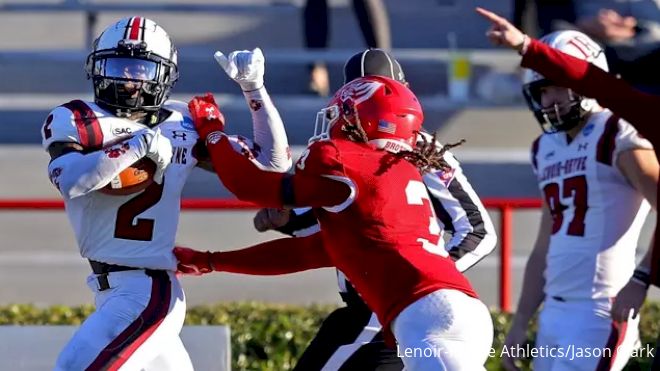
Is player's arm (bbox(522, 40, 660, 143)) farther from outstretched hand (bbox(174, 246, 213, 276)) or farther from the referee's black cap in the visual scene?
outstretched hand (bbox(174, 246, 213, 276))

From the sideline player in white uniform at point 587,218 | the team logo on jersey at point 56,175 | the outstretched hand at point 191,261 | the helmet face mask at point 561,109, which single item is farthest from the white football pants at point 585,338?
the team logo on jersey at point 56,175

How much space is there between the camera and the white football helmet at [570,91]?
4879 millimetres

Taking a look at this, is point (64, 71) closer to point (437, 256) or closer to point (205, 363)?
point (205, 363)

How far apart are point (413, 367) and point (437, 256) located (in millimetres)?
338

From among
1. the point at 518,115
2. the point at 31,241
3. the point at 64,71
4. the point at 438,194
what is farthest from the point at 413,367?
the point at 64,71

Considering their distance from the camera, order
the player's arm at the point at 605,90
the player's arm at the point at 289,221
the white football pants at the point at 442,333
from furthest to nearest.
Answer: the player's arm at the point at 289,221 < the player's arm at the point at 605,90 < the white football pants at the point at 442,333

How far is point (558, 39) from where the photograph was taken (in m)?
5.00

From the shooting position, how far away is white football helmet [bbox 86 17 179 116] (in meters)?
4.38

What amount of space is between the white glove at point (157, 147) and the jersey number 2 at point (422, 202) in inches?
30.5

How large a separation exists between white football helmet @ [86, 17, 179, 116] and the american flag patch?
0.81m

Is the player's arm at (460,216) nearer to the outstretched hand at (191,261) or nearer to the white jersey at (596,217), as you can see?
the white jersey at (596,217)

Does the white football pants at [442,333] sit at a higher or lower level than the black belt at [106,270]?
→ higher

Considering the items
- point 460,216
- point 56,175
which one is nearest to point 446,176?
point 460,216

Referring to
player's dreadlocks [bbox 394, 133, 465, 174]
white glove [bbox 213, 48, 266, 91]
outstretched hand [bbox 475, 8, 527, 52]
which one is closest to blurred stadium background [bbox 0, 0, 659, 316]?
white glove [bbox 213, 48, 266, 91]
